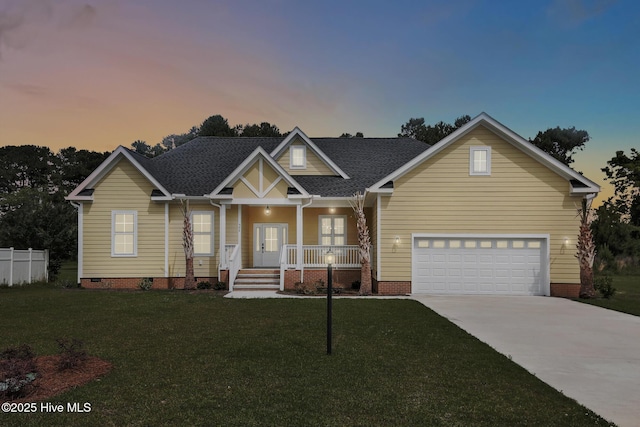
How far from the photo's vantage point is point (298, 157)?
2041cm

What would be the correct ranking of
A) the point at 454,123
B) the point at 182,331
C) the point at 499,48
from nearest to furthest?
the point at 182,331 → the point at 499,48 → the point at 454,123

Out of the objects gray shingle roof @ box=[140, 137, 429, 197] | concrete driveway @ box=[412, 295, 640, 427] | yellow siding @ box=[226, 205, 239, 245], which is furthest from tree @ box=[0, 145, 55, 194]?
concrete driveway @ box=[412, 295, 640, 427]

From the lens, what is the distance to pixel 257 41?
1948cm

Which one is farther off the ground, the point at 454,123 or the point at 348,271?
the point at 454,123

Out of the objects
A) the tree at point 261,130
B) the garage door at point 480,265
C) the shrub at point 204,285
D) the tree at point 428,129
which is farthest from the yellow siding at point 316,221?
the tree at point 261,130

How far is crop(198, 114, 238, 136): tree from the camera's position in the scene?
1847 inches

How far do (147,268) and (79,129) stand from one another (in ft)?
43.8

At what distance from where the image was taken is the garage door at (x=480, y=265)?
1606 cm

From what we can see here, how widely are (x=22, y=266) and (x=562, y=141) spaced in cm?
5261

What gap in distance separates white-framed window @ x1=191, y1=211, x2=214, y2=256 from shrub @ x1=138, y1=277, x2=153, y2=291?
6.87 feet

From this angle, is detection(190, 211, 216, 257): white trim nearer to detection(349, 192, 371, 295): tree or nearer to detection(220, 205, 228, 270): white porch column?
detection(220, 205, 228, 270): white porch column

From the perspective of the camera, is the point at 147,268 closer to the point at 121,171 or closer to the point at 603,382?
the point at 121,171

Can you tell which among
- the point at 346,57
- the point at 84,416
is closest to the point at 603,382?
the point at 84,416

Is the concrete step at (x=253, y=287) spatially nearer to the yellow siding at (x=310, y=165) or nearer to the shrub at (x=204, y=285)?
the shrub at (x=204, y=285)
